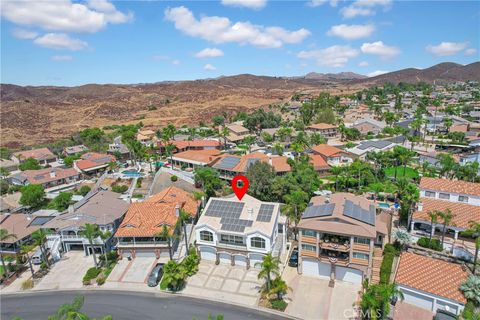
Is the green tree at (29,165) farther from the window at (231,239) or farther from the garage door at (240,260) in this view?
the garage door at (240,260)

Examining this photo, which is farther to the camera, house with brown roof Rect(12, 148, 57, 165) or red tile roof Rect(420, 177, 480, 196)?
house with brown roof Rect(12, 148, 57, 165)

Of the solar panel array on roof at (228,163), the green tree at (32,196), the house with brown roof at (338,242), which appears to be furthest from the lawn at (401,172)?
the green tree at (32,196)

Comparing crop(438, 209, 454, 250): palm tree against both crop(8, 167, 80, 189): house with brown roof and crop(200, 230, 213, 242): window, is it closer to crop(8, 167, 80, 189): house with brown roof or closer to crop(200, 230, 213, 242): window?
crop(200, 230, 213, 242): window

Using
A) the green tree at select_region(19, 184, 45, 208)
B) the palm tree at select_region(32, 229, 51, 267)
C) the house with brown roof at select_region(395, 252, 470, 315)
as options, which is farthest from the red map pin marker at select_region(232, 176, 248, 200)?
the green tree at select_region(19, 184, 45, 208)

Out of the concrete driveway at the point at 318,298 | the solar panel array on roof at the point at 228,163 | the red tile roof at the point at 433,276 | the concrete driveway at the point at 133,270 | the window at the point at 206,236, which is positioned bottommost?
the concrete driveway at the point at 318,298

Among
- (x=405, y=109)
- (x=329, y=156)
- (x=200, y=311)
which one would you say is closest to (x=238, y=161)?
(x=329, y=156)

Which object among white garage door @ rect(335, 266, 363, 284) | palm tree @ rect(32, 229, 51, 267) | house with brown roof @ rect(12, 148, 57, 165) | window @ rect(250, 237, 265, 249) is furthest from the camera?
house with brown roof @ rect(12, 148, 57, 165)
